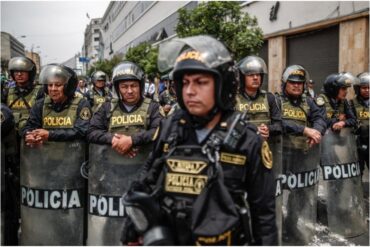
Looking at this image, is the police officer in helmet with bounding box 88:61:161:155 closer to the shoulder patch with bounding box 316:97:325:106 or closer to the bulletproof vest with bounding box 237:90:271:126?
the bulletproof vest with bounding box 237:90:271:126

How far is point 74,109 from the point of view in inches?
179

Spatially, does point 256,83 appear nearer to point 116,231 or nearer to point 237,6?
point 116,231

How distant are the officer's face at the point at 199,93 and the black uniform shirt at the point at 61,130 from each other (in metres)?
2.32

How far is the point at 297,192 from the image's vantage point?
16.2 ft

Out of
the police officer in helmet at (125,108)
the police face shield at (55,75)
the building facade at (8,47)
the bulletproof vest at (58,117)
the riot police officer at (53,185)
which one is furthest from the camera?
the building facade at (8,47)

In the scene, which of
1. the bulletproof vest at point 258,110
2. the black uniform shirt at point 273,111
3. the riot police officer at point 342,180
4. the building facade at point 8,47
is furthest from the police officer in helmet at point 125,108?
the building facade at point 8,47

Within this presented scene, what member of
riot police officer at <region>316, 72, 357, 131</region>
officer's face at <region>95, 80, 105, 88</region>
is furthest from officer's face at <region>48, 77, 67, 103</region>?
officer's face at <region>95, 80, 105, 88</region>

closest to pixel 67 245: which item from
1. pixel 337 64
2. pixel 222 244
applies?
pixel 222 244

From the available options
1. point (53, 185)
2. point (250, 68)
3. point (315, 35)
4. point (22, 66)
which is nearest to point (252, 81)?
point (250, 68)

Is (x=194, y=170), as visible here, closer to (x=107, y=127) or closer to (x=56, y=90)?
(x=107, y=127)

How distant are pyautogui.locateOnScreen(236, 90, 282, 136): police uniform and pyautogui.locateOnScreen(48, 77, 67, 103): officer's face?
6.64 feet

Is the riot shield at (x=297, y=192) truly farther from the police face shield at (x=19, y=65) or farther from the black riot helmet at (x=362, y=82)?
the police face shield at (x=19, y=65)

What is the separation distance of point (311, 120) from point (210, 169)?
356 cm

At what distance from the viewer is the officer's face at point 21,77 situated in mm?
5641
